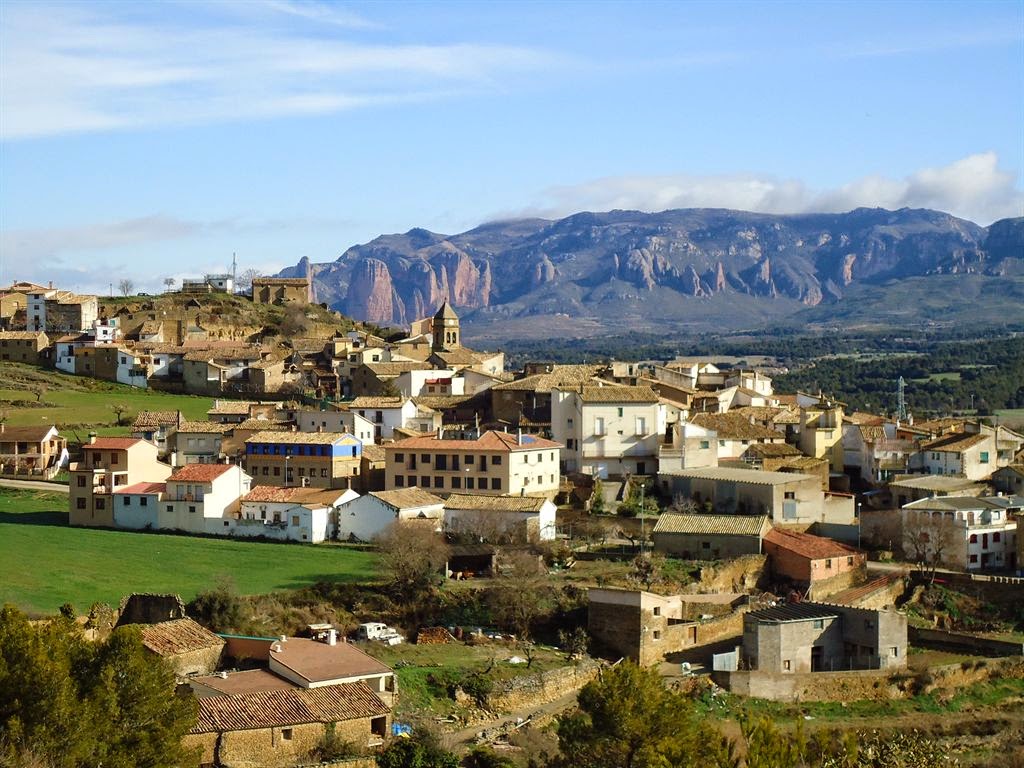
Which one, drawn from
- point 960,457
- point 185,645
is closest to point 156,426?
point 185,645

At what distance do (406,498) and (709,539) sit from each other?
29.2 feet

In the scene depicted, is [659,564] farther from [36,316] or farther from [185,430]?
[36,316]

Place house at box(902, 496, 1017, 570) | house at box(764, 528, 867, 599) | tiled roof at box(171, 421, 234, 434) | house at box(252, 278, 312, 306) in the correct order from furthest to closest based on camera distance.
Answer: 1. house at box(252, 278, 312, 306)
2. tiled roof at box(171, 421, 234, 434)
3. house at box(902, 496, 1017, 570)
4. house at box(764, 528, 867, 599)

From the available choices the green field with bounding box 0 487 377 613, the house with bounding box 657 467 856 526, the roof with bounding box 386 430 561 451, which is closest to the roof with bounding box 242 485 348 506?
the green field with bounding box 0 487 377 613

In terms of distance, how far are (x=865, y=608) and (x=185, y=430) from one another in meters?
25.4

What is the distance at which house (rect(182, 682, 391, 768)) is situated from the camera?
26969 mm

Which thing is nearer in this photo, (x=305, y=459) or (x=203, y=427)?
(x=305, y=459)

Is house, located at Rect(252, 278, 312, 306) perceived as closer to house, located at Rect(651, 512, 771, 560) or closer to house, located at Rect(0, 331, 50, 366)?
house, located at Rect(0, 331, 50, 366)

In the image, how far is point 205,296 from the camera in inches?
3706

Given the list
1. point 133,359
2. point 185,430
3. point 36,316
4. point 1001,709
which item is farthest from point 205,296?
point 1001,709

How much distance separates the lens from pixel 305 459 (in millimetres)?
48500

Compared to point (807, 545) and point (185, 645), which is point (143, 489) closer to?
point (185, 645)

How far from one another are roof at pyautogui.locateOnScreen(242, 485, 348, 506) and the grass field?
13.8 meters

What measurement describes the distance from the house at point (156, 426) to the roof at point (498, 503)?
13.5m
